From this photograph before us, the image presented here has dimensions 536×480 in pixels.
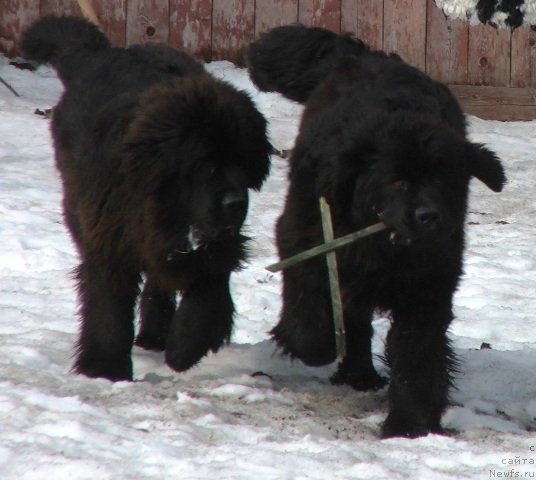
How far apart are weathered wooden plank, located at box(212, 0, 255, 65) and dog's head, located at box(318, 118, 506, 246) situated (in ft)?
21.0

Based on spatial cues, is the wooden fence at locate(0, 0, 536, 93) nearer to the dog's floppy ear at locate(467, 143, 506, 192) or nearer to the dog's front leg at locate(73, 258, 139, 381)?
the dog's front leg at locate(73, 258, 139, 381)

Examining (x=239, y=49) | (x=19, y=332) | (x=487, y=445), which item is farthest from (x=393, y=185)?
(x=239, y=49)

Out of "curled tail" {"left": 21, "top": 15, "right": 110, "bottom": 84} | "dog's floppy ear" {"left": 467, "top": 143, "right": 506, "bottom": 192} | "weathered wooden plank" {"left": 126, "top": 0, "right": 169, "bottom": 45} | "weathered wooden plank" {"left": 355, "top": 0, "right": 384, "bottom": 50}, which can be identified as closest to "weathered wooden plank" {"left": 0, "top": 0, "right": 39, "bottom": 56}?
"weathered wooden plank" {"left": 126, "top": 0, "right": 169, "bottom": 45}

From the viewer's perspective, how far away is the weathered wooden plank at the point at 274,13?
10242mm

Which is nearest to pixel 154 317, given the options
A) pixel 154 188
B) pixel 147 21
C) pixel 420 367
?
pixel 154 188

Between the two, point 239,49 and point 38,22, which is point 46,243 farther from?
point 239,49

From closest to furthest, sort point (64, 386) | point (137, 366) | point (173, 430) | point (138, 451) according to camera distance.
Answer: point (138, 451) → point (173, 430) → point (64, 386) → point (137, 366)

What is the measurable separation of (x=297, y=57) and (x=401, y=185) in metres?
1.34

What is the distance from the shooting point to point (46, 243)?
6.75 meters

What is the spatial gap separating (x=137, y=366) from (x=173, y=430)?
4.04 feet

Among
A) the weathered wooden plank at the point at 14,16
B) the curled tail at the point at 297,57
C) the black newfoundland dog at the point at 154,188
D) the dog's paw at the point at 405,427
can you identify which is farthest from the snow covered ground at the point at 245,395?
the weathered wooden plank at the point at 14,16

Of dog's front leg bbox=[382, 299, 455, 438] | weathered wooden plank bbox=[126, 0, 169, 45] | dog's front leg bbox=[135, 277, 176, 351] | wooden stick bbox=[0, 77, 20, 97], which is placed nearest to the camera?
dog's front leg bbox=[382, 299, 455, 438]

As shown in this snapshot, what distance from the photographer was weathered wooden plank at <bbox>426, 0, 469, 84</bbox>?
10258mm

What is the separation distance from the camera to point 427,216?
150 inches
